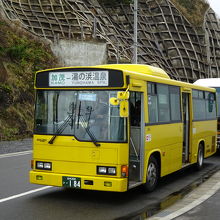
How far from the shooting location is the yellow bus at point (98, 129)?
8094mm

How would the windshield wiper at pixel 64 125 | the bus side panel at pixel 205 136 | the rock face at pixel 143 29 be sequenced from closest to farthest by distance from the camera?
the windshield wiper at pixel 64 125
the bus side panel at pixel 205 136
the rock face at pixel 143 29

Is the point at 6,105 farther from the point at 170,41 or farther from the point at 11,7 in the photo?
the point at 170,41

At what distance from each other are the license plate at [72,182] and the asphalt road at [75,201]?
378mm

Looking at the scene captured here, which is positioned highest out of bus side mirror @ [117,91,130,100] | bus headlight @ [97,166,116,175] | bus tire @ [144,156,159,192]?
bus side mirror @ [117,91,130,100]

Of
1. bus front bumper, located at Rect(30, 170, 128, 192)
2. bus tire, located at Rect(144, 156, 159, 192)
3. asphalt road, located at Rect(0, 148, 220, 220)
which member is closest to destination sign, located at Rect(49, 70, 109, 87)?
bus front bumper, located at Rect(30, 170, 128, 192)

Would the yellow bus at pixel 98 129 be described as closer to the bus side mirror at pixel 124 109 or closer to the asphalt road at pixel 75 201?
the bus side mirror at pixel 124 109

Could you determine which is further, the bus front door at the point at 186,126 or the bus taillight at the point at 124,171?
the bus front door at the point at 186,126

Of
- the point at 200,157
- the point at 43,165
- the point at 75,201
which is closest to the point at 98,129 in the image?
the point at 43,165

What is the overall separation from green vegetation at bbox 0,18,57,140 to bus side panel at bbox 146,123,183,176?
11.8m

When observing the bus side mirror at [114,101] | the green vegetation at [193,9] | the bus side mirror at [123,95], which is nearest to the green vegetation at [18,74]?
the bus side mirror at [114,101]

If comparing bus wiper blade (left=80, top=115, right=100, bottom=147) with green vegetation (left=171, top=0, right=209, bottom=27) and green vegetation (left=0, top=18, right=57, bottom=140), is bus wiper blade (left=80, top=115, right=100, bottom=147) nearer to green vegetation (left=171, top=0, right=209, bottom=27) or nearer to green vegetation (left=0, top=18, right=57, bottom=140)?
green vegetation (left=0, top=18, right=57, bottom=140)

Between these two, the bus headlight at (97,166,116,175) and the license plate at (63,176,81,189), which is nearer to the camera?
the bus headlight at (97,166,116,175)

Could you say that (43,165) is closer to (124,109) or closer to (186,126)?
(124,109)

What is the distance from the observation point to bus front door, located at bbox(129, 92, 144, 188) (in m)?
8.74
